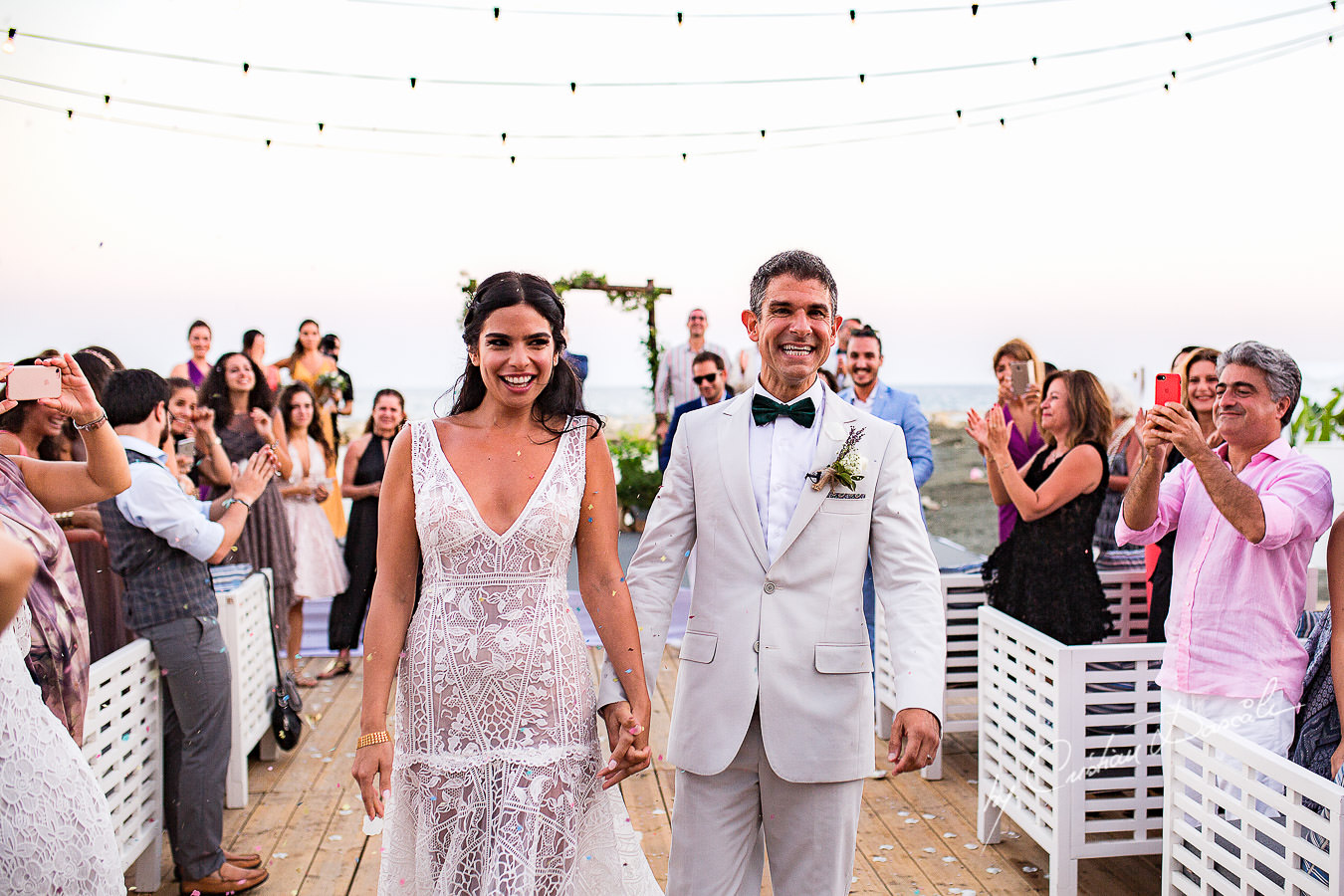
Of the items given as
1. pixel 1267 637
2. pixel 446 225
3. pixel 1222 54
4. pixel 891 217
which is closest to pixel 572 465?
pixel 1267 637

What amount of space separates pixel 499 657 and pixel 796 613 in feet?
1.97

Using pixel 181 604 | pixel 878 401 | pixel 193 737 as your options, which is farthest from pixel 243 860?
pixel 878 401

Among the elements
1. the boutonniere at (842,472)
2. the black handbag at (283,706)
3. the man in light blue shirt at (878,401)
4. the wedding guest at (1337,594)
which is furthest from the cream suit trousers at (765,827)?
the man in light blue shirt at (878,401)

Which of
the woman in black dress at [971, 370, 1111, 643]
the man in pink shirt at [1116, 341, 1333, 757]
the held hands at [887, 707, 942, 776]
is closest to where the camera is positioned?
the held hands at [887, 707, 942, 776]

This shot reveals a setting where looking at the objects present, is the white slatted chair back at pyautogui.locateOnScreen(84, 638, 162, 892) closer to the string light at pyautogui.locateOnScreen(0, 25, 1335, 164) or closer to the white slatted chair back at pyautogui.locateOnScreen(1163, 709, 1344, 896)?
the white slatted chair back at pyautogui.locateOnScreen(1163, 709, 1344, 896)

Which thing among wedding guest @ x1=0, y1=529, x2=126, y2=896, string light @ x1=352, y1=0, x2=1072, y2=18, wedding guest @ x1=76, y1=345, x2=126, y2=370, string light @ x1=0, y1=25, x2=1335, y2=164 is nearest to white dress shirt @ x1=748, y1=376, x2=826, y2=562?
wedding guest @ x1=0, y1=529, x2=126, y2=896

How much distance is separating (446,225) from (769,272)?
329 inches

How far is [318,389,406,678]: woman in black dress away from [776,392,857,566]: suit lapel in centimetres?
387

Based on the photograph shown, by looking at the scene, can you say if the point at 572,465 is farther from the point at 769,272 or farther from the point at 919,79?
the point at 919,79

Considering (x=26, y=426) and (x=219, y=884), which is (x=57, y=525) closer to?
(x=26, y=426)

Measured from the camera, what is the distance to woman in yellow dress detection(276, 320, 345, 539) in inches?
248

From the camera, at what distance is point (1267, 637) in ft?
8.00

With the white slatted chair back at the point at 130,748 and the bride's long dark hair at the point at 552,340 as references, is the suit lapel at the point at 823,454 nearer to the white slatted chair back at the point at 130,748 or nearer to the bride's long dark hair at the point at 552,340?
the bride's long dark hair at the point at 552,340

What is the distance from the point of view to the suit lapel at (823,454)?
1892 mm
